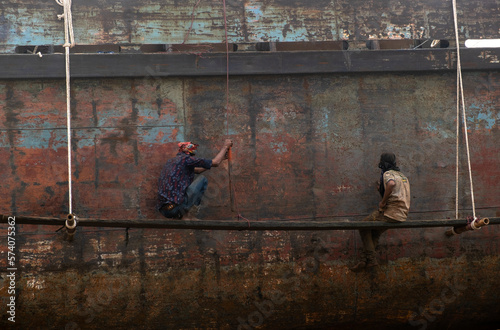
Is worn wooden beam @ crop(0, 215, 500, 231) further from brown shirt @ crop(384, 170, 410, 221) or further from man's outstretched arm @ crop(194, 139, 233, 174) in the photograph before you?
man's outstretched arm @ crop(194, 139, 233, 174)

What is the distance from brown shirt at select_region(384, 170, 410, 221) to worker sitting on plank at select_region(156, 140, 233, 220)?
1.97 m

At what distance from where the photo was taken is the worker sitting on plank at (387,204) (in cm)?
532

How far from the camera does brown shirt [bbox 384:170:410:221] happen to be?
532cm

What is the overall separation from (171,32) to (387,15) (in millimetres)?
2878

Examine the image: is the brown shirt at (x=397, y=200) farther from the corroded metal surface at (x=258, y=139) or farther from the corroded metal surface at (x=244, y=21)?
the corroded metal surface at (x=244, y=21)

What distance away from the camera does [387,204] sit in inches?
213

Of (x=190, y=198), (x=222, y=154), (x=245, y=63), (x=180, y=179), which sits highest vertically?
(x=245, y=63)

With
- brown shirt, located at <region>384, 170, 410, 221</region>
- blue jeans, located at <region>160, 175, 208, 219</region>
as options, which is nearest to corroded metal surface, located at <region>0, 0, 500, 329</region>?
blue jeans, located at <region>160, 175, 208, 219</region>

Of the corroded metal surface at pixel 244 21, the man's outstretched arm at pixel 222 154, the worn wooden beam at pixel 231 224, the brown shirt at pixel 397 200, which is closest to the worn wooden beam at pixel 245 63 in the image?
the corroded metal surface at pixel 244 21

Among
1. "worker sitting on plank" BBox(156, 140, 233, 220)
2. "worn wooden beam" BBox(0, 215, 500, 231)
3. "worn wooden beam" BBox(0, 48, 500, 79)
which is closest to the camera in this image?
"worn wooden beam" BBox(0, 215, 500, 231)

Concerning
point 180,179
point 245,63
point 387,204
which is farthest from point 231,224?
point 245,63

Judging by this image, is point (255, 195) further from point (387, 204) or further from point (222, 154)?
point (387, 204)

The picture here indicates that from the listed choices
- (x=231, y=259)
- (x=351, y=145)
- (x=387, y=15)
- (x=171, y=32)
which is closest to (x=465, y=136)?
(x=351, y=145)

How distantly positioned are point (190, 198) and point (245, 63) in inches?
71.9
